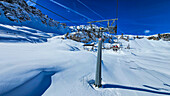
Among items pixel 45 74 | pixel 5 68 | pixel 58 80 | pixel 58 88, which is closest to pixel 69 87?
pixel 58 88

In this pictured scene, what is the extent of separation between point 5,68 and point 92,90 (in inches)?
111

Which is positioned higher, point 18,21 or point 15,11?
point 15,11

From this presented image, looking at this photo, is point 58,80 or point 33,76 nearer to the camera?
point 33,76

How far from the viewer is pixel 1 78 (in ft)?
5.43

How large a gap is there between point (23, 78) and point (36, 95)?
0.68 m

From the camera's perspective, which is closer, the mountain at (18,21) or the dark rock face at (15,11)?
the mountain at (18,21)

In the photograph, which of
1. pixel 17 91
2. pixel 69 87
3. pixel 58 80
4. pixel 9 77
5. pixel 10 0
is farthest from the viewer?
pixel 10 0

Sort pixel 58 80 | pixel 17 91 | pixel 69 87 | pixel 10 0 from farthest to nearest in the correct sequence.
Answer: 1. pixel 10 0
2. pixel 58 80
3. pixel 69 87
4. pixel 17 91

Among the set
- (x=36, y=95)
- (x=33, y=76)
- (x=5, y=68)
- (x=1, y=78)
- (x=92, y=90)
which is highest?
(x=5, y=68)

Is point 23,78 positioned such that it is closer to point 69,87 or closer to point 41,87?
point 41,87

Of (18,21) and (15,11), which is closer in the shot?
(18,21)

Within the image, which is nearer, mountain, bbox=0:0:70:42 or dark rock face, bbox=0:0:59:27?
mountain, bbox=0:0:70:42

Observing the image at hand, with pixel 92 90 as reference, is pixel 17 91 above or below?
above

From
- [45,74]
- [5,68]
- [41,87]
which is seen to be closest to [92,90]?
[41,87]
